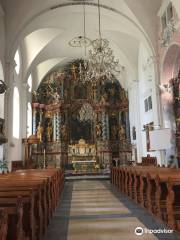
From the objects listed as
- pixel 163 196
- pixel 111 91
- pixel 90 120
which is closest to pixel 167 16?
pixel 163 196

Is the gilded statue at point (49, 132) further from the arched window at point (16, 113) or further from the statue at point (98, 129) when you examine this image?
the arched window at point (16, 113)

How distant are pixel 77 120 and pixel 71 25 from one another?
864 cm

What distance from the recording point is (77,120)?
76.4 feet

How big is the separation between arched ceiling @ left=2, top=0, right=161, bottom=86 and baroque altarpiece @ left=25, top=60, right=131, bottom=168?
3.84 meters

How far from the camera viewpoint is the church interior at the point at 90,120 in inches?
180

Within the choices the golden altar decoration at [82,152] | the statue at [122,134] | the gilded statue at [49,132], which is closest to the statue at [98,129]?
the golden altar decoration at [82,152]

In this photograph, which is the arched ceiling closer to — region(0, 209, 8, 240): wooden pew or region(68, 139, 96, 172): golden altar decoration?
region(68, 139, 96, 172): golden altar decoration

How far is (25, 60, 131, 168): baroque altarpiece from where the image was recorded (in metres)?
22.1

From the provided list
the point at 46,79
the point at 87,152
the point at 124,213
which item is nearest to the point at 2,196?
the point at 124,213

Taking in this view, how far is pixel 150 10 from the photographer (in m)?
14.3

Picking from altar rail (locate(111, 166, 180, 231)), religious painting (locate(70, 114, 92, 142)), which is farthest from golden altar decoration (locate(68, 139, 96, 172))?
altar rail (locate(111, 166, 180, 231))

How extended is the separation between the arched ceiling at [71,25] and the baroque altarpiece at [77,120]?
384 cm

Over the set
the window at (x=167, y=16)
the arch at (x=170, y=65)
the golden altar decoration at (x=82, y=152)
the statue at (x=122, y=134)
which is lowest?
the golden altar decoration at (x=82, y=152)

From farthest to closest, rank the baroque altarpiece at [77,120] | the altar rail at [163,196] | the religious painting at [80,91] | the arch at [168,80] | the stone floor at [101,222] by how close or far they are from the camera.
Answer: the religious painting at [80,91] → the baroque altarpiece at [77,120] → the arch at [168,80] → the altar rail at [163,196] → the stone floor at [101,222]
